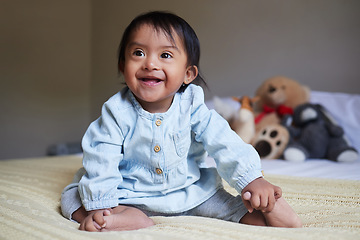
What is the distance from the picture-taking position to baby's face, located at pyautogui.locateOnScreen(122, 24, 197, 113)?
0.76 m

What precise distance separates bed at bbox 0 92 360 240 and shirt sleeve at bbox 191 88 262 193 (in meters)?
0.12

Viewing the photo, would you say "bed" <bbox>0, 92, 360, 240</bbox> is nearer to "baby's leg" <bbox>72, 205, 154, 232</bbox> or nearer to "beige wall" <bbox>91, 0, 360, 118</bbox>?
"baby's leg" <bbox>72, 205, 154, 232</bbox>

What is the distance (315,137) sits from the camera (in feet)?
5.54

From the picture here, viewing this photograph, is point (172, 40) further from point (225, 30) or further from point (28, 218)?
point (225, 30)

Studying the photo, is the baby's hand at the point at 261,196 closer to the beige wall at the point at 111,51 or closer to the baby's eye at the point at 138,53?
the baby's eye at the point at 138,53

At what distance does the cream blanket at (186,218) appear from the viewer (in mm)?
586

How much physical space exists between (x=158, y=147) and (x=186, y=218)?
16cm


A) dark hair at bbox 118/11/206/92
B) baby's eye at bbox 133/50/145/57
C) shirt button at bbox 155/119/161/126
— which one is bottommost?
shirt button at bbox 155/119/161/126

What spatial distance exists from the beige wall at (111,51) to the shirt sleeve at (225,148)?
1.60m

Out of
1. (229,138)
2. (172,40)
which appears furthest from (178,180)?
(172,40)

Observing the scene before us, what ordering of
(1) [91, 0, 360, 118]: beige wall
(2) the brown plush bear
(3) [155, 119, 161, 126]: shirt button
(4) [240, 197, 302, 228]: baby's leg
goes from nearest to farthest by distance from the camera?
(4) [240, 197, 302, 228]: baby's leg, (3) [155, 119, 161, 126]: shirt button, (2) the brown plush bear, (1) [91, 0, 360, 118]: beige wall

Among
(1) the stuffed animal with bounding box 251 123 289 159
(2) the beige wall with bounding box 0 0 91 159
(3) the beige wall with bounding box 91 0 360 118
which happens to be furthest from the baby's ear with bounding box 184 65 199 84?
(2) the beige wall with bounding box 0 0 91 159

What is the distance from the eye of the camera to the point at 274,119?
1906mm

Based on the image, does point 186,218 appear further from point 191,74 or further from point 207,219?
point 191,74
